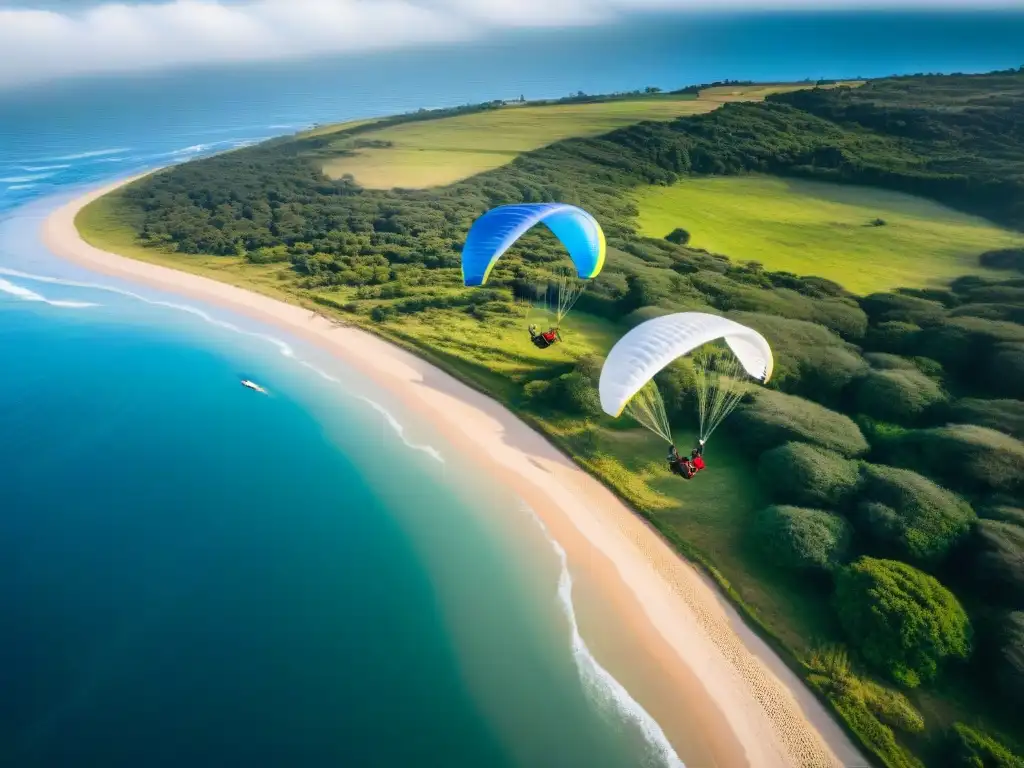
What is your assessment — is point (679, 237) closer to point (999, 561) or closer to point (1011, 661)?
point (999, 561)

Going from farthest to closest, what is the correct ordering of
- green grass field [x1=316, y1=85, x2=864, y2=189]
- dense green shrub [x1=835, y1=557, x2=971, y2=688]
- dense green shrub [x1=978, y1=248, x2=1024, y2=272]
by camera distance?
green grass field [x1=316, y1=85, x2=864, y2=189] < dense green shrub [x1=978, y1=248, x2=1024, y2=272] < dense green shrub [x1=835, y1=557, x2=971, y2=688]

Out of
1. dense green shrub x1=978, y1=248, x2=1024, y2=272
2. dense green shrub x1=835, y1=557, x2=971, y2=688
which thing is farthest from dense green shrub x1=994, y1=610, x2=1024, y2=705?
dense green shrub x1=978, y1=248, x2=1024, y2=272

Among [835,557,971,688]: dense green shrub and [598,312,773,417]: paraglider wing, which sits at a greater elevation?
[598,312,773,417]: paraglider wing

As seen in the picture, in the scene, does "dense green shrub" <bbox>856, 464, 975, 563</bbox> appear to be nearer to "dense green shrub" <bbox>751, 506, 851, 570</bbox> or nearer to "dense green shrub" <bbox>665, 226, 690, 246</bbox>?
"dense green shrub" <bbox>751, 506, 851, 570</bbox>

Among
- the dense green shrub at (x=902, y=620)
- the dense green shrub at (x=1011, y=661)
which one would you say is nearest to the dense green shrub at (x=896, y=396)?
the dense green shrub at (x=902, y=620)

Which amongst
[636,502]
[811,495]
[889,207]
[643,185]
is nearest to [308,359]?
[636,502]

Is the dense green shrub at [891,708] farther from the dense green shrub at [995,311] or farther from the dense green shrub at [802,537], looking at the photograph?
the dense green shrub at [995,311]

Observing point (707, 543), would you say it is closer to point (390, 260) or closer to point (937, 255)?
point (390, 260)
